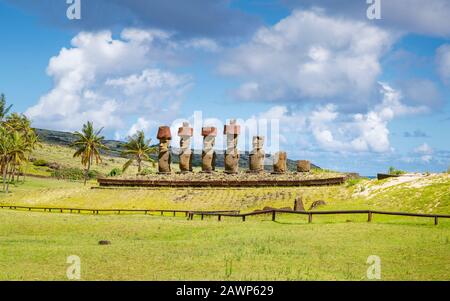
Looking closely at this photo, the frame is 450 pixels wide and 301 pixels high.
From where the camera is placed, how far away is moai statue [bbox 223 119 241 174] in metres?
62.3

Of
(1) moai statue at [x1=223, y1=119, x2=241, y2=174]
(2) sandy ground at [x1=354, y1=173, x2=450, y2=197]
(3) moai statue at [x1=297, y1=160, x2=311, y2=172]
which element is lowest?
(2) sandy ground at [x1=354, y1=173, x2=450, y2=197]

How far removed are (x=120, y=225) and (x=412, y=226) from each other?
16.2m

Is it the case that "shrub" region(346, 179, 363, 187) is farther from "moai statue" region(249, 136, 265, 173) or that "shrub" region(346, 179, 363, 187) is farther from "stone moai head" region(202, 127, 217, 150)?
"stone moai head" region(202, 127, 217, 150)

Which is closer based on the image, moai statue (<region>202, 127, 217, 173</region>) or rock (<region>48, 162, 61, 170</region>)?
moai statue (<region>202, 127, 217, 173</region>)

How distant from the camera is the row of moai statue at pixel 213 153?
61312mm

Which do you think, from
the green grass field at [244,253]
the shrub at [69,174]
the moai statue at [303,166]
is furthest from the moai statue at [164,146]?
the shrub at [69,174]

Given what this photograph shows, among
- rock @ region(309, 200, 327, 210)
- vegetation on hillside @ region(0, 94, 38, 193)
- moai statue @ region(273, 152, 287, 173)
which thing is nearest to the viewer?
rock @ region(309, 200, 327, 210)

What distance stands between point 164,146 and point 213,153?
656 cm

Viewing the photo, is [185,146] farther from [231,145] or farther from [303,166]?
[303,166]

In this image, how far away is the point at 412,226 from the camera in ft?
88.6

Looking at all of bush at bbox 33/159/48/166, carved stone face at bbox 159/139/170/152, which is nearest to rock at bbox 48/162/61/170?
bush at bbox 33/159/48/166

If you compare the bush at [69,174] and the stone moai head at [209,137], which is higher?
the stone moai head at [209,137]

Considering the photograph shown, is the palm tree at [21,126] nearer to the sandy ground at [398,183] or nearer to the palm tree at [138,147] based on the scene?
the palm tree at [138,147]

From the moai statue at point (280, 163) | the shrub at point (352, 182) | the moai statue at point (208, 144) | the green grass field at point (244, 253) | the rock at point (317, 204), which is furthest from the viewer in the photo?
the moai statue at point (208, 144)
